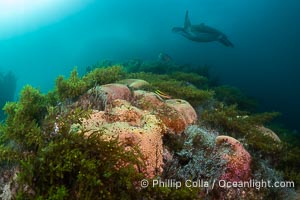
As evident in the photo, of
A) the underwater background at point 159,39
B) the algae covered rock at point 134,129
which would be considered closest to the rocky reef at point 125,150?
the algae covered rock at point 134,129

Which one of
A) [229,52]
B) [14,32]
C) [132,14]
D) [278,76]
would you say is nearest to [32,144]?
[278,76]

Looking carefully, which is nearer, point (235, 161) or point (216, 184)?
point (216, 184)

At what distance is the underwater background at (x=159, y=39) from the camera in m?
40.5

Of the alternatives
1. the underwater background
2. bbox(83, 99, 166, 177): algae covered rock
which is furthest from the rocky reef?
the underwater background

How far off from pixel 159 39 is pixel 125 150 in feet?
165

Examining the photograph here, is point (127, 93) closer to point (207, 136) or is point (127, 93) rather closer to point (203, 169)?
point (207, 136)

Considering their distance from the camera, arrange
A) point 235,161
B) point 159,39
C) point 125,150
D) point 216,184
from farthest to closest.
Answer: point 159,39 < point 235,161 < point 216,184 < point 125,150

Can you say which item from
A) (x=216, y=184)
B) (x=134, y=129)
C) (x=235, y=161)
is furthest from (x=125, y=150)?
(x=235, y=161)

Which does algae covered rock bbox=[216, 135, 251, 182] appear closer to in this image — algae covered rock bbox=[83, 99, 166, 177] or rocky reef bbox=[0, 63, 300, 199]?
rocky reef bbox=[0, 63, 300, 199]

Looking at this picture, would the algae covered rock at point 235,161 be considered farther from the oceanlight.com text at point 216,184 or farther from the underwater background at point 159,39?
the underwater background at point 159,39

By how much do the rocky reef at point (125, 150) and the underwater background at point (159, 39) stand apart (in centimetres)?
2408

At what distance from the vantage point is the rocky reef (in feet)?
10.0

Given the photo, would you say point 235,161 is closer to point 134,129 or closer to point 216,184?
point 216,184

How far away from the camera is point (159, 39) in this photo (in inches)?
2044
